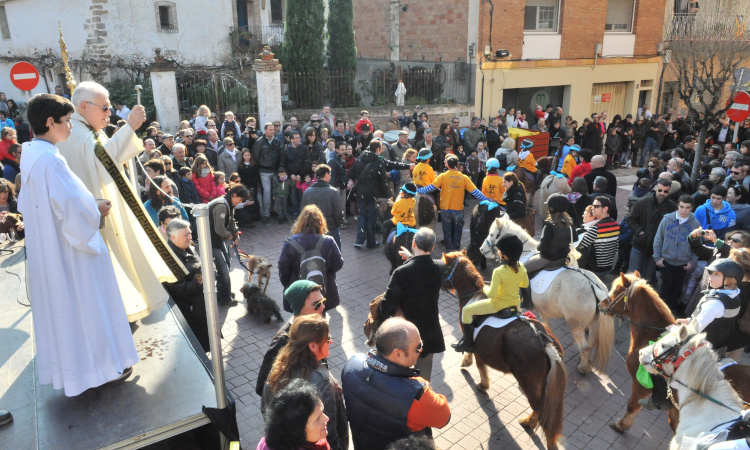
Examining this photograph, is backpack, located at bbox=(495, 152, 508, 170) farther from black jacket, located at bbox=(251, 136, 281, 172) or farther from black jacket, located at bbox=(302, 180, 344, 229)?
black jacket, located at bbox=(302, 180, 344, 229)

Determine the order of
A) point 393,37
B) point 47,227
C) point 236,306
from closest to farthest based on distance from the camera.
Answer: point 47,227, point 236,306, point 393,37

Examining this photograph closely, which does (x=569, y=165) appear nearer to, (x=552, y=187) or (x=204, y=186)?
(x=552, y=187)

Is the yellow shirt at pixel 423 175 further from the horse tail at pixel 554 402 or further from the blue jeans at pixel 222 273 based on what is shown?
the horse tail at pixel 554 402

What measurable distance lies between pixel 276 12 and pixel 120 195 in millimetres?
23016

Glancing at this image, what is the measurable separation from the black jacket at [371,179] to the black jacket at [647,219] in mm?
4213

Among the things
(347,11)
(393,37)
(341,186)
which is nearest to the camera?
(341,186)

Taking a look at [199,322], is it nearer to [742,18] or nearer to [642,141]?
[642,141]

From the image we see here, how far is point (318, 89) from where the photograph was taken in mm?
16516

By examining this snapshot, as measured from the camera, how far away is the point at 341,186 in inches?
453

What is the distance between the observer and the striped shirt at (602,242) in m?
7.51

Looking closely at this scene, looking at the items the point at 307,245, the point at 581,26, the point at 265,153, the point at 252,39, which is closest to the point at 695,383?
the point at 307,245

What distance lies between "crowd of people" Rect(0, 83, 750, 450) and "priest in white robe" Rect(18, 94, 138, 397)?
4 cm

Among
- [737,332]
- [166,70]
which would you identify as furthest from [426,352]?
[166,70]

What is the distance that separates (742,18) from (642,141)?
537 cm
